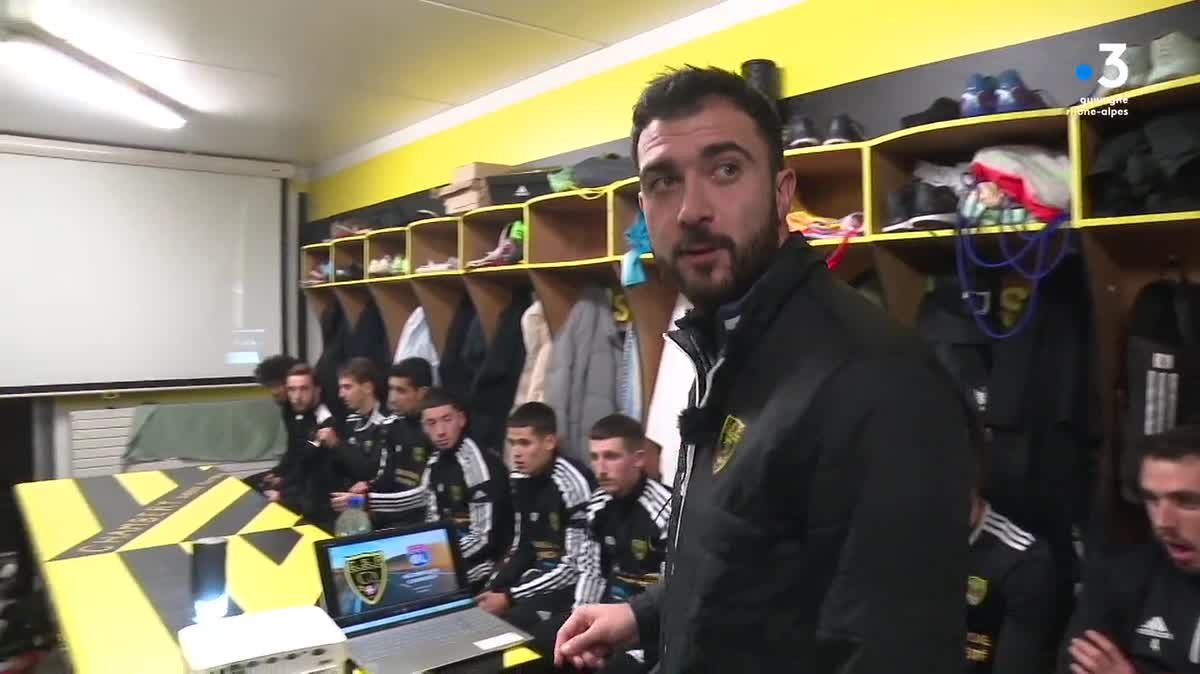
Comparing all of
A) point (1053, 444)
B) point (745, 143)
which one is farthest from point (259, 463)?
point (745, 143)

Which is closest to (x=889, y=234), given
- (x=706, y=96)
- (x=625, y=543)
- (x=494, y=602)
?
(x=625, y=543)

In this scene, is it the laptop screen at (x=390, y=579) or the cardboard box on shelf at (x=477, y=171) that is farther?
the cardboard box on shelf at (x=477, y=171)

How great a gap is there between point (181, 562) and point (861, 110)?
2314 mm

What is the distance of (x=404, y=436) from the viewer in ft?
12.0

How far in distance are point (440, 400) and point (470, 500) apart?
40cm

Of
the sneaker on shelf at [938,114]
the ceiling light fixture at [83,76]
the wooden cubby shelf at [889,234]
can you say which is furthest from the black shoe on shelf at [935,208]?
the ceiling light fixture at [83,76]

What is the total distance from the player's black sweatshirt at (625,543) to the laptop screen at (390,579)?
29.8 inches

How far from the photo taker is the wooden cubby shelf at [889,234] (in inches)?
69.2

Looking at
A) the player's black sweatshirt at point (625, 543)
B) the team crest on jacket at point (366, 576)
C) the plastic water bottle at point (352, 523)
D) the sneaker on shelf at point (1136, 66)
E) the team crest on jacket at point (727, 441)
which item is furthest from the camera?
the plastic water bottle at point (352, 523)

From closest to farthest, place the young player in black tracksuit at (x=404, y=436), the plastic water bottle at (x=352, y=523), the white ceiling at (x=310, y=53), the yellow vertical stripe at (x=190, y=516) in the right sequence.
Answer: the yellow vertical stripe at (x=190, y=516), the plastic water bottle at (x=352, y=523), the white ceiling at (x=310, y=53), the young player in black tracksuit at (x=404, y=436)

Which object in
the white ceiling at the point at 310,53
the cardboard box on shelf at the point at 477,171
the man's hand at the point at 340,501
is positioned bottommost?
the man's hand at the point at 340,501

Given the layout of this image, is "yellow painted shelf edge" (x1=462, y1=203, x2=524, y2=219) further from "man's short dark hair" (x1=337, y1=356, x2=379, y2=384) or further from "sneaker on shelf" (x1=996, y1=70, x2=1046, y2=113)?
"sneaker on shelf" (x1=996, y1=70, x2=1046, y2=113)

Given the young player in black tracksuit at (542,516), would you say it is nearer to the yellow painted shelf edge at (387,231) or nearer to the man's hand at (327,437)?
the man's hand at (327,437)

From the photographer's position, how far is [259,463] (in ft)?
17.4
